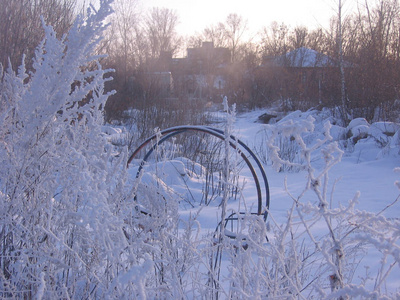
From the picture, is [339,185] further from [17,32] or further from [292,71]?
[292,71]

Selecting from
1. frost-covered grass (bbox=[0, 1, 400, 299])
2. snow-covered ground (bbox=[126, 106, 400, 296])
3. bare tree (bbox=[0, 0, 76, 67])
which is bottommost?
snow-covered ground (bbox=[126, 106, 400, 296])

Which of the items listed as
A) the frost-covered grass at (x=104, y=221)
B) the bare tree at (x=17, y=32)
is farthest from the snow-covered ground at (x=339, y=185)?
the bare tree at (x=17, y=32)

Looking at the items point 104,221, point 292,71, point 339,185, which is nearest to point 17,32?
point 104,221

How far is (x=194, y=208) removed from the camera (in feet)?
12.6

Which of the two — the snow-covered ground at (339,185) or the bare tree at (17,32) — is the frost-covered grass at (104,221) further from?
the bare tree at (17,32)

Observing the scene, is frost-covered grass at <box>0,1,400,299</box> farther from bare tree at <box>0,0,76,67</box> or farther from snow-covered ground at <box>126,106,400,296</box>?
bare tree at <box>0,0,76,67</box>

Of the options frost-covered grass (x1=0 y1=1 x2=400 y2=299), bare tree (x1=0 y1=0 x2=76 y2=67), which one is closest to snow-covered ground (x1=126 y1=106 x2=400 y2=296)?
frost-covered grass (x1=0 y1=1 x2=400 y2=299)

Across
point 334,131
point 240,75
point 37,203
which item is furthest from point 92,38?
point 240,75

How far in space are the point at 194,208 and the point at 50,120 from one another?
8.52 feet

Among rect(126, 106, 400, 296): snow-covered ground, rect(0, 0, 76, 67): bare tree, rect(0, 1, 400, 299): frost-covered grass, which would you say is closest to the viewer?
rect(0, 1, 400, 299): frost-covered grass

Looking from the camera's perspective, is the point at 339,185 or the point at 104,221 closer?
the point at 104,221

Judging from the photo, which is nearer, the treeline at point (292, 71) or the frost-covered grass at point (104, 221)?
the frost-covered grass at point (104, 221)

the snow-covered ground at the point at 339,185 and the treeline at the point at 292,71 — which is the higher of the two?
the treeline at the point at 292,71

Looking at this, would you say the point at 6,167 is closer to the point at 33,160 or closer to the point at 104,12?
the point at 33,160
